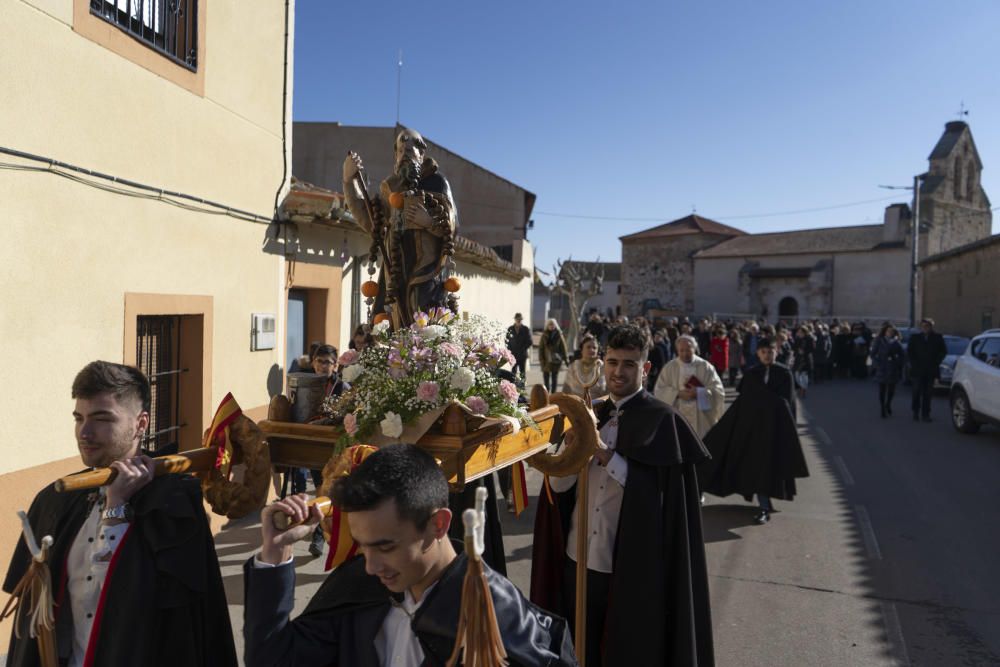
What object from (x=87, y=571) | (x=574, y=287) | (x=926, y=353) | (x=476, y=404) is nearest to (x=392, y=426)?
(x=476, y=404)

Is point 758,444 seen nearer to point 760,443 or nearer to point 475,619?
point 760,443

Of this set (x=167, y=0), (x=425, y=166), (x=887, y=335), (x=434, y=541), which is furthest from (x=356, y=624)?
(x=887, y=335)

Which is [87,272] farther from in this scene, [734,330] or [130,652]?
[734,330]

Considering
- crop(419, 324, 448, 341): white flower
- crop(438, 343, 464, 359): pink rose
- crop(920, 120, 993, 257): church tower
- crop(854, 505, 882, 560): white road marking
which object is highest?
crop(920, 120, 993, 257): church tower

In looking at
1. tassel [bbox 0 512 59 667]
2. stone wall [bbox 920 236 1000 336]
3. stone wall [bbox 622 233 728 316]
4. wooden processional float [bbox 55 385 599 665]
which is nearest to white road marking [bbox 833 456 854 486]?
wooden processional float [bbox 55 385 599 665]

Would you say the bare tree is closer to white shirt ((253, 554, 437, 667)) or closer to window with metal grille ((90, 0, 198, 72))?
window with metal grille ((90, 0, 198, 72))

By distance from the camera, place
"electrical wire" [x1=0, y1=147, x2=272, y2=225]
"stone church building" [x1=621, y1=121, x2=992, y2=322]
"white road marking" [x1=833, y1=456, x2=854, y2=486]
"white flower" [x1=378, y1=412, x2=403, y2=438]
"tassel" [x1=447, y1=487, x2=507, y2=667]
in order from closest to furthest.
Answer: "tassel" [x1=447, y1=487, x2=507, y2=667], "white flower" [x1=378, y1=412, x2=403, y2=438], "electrical wire" [x1=0, y1=147, x2=272, y2=225], "white road marking" [x1=833, y1=456, x2=854, y2=486], "stone church building" [x1=621, y1=121, x2=992, y2=322]

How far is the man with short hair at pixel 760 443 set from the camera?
7559 millimetres

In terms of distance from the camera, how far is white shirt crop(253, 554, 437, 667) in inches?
73.2

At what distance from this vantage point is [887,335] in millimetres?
15219

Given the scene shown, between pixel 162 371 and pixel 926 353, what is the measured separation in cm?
1271

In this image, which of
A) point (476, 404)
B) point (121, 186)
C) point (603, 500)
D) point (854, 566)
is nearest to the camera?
point (476, 404)

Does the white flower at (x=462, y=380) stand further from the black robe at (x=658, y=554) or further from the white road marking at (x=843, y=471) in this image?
the white road marking at (x=843, y=471)

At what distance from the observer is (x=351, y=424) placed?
2.73 m
